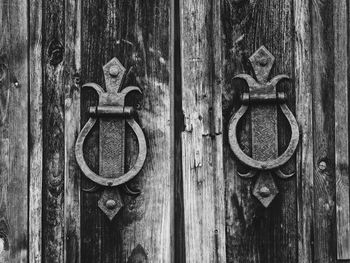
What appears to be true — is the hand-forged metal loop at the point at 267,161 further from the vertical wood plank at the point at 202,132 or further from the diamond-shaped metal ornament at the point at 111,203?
the diamond-shaped metal ornament at the point at 111,203

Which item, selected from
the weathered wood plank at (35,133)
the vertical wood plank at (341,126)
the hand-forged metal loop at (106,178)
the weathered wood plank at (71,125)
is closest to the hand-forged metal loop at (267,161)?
the vertical wood plank at (341,126)

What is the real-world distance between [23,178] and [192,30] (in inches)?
24.2

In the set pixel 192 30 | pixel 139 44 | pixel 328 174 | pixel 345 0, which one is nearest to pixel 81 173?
pixel 139 44

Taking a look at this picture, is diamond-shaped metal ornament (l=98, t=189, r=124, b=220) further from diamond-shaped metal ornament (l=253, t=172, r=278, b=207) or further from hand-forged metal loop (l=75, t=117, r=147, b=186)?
diamond-shaped metal ornament (l=253, t=172, r=278, b=207)

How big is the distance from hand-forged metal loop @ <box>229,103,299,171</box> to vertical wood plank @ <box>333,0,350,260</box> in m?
0.12

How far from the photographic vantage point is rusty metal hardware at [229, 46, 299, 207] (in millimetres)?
1476

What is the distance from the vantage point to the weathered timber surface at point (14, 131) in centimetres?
150

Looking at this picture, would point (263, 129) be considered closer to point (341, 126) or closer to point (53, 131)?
point (341, 126)

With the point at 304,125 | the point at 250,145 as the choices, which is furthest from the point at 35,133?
the point at 304,125

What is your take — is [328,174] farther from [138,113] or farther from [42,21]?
[42,21]

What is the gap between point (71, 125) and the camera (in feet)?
4.96

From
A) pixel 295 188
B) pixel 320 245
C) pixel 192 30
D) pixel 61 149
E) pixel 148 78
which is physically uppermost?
pixel 192 30

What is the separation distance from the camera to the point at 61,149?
1.51m

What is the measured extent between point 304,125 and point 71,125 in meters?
0.63
